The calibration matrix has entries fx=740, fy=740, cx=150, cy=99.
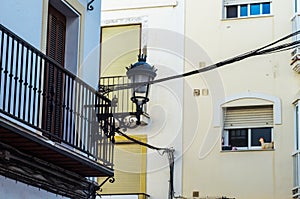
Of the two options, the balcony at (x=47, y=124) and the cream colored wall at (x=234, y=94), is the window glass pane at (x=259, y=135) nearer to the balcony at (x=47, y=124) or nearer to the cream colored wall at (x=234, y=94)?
the cream colored wall at (x=234, y=94)

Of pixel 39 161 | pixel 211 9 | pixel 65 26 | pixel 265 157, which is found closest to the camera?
pixel 39 161

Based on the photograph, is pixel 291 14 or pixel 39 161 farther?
pixel 291 14

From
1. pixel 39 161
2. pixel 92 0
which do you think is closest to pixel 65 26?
pixel 92 0

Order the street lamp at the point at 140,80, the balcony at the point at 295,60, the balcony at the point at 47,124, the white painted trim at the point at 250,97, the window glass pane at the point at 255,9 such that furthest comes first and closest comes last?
1. the window glass pane at the point at 255,9
2. the white painted trim at the point at 250,97
3. the balcony at the point at 295,60
4. the street lamp at the point at 140,80
5. the balcony at the point at 47,124

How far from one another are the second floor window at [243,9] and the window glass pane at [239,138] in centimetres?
275

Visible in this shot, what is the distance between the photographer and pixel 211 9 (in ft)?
56.4

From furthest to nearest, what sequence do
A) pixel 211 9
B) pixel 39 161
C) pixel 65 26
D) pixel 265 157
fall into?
pixel 211 9 < pixel 265 157 < pixel 65 26 < pixel 39 161

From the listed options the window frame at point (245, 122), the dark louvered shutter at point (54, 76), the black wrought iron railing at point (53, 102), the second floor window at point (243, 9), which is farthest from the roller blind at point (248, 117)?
the dark louvered shutter at point (54, 76)

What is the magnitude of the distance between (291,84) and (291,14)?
5.26 feet

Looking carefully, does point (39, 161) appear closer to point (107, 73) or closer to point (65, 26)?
point (65, 26)

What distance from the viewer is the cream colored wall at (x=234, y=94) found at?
15.9 meters

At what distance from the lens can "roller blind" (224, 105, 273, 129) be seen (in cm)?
1630

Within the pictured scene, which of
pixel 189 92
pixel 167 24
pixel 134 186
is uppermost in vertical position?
pixel 167 24

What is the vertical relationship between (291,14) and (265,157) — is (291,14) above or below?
above
